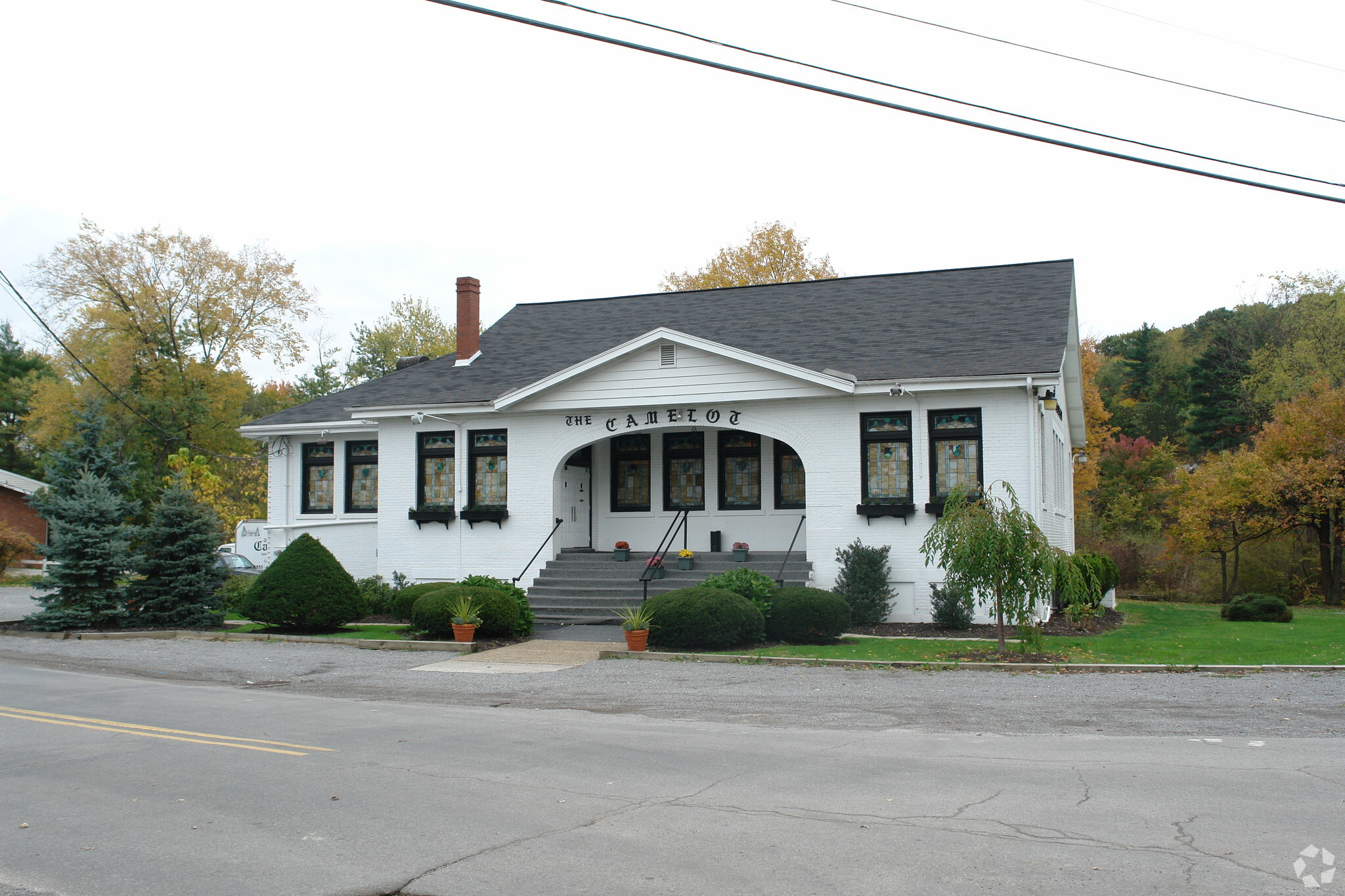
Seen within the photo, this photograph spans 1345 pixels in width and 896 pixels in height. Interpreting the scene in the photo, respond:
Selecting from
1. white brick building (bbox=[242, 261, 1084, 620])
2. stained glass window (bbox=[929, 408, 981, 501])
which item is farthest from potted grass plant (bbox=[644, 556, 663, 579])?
stained glass window (bbox=[929, 408, 981, 501])

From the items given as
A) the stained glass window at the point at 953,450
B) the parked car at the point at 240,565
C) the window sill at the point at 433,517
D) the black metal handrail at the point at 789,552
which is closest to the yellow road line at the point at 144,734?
the black metal handrail at the point at 789,552

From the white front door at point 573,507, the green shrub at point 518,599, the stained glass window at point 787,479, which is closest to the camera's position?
the green shrub at point 518,599

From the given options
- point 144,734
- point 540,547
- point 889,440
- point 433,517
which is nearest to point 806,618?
point 889,440

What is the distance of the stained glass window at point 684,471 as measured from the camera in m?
22.6

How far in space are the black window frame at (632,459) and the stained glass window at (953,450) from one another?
6549 mm

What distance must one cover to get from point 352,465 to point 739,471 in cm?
965

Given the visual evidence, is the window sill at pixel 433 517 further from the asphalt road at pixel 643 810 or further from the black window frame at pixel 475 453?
the asphalt road at pixel 643 810

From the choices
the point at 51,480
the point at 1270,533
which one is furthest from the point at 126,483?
the point at 1270,533

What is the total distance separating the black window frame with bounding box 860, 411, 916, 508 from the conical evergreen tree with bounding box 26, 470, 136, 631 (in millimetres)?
13869

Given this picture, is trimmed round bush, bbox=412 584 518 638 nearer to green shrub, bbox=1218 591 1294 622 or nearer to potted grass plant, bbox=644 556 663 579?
potted grass plant, bbox=644 556 663 579

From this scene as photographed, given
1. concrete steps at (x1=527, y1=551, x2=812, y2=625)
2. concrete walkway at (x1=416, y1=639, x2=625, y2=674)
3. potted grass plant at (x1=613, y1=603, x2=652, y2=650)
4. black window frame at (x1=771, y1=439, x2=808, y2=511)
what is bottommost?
concrete walkway at (x1=416, y1=639, x2=625, y2=674)

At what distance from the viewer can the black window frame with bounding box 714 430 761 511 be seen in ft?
72.8

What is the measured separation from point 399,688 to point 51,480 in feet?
38.1

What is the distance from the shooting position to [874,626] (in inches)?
727
